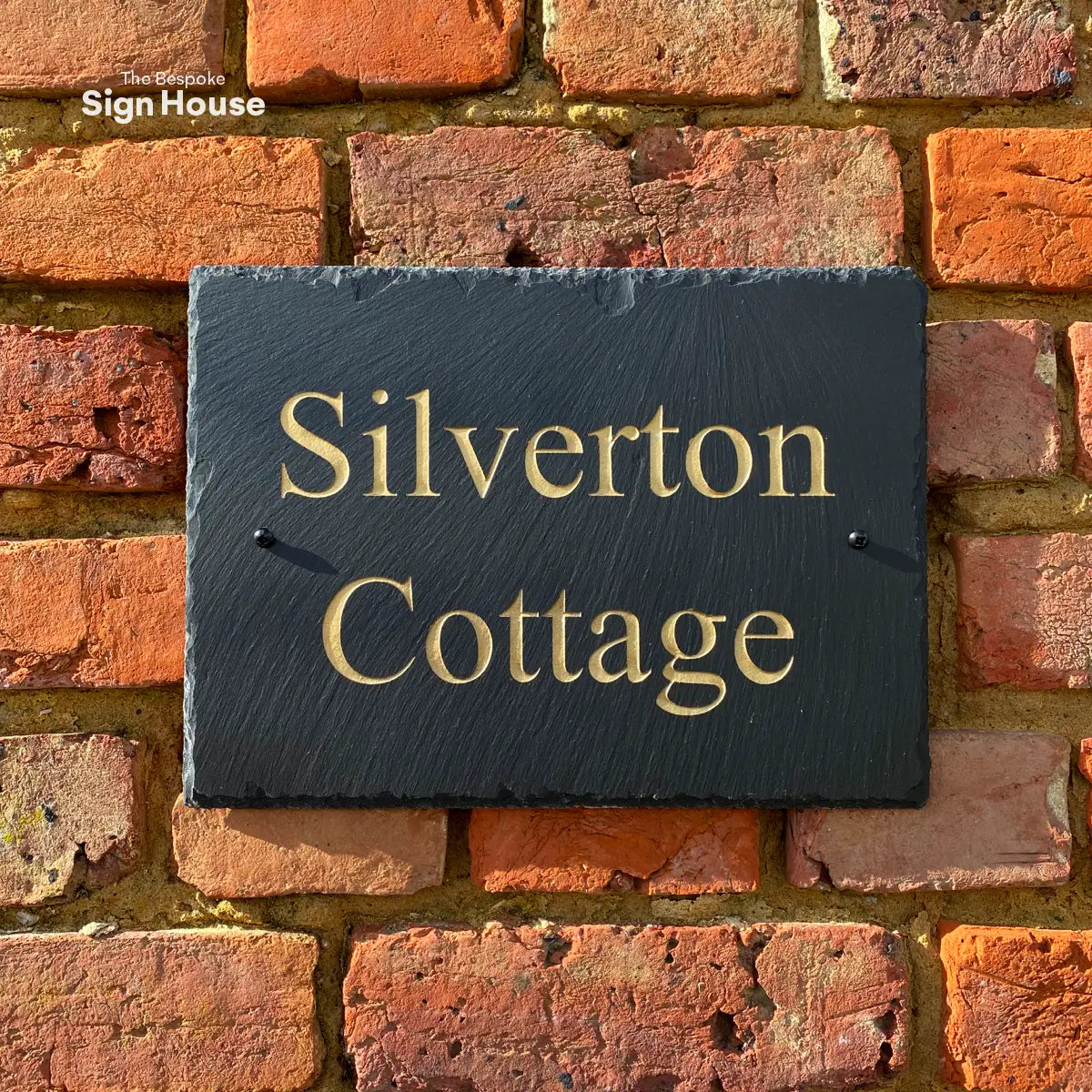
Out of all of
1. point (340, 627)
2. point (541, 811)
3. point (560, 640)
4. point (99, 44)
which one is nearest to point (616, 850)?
point (541, 811)

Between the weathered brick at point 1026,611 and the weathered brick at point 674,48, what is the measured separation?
0.44m

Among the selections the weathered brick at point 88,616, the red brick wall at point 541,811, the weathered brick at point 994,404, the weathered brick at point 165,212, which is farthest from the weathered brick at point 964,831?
the weathered brick at point 165,212

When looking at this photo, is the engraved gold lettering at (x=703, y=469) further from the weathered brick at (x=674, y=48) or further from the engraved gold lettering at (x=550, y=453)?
the weathered brick at (x=674, y=48)

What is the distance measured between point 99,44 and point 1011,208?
79cm

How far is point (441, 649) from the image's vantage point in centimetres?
79

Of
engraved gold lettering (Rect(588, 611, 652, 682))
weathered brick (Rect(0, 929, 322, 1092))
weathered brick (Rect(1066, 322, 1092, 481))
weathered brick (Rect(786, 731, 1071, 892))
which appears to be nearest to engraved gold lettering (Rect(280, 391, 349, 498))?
engraved gold lettering (Rect(588, 611, 652, 682))

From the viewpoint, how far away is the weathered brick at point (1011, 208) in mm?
849

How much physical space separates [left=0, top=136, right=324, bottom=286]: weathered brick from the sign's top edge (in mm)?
40

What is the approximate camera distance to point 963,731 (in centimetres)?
83

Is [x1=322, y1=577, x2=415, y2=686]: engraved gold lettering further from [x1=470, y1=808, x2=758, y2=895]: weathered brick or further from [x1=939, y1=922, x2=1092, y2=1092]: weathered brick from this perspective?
[x1=939, y1=922, x2=1092, y2=1092]: weathered brick

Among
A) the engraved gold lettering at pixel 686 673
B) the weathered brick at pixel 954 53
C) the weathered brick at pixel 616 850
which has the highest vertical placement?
the weathered brick at pixel 954 53

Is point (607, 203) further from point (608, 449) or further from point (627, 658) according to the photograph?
point (627, 658)

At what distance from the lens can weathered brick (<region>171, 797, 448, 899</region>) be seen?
819mm

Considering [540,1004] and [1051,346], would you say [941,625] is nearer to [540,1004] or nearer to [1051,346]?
[1051,346]
